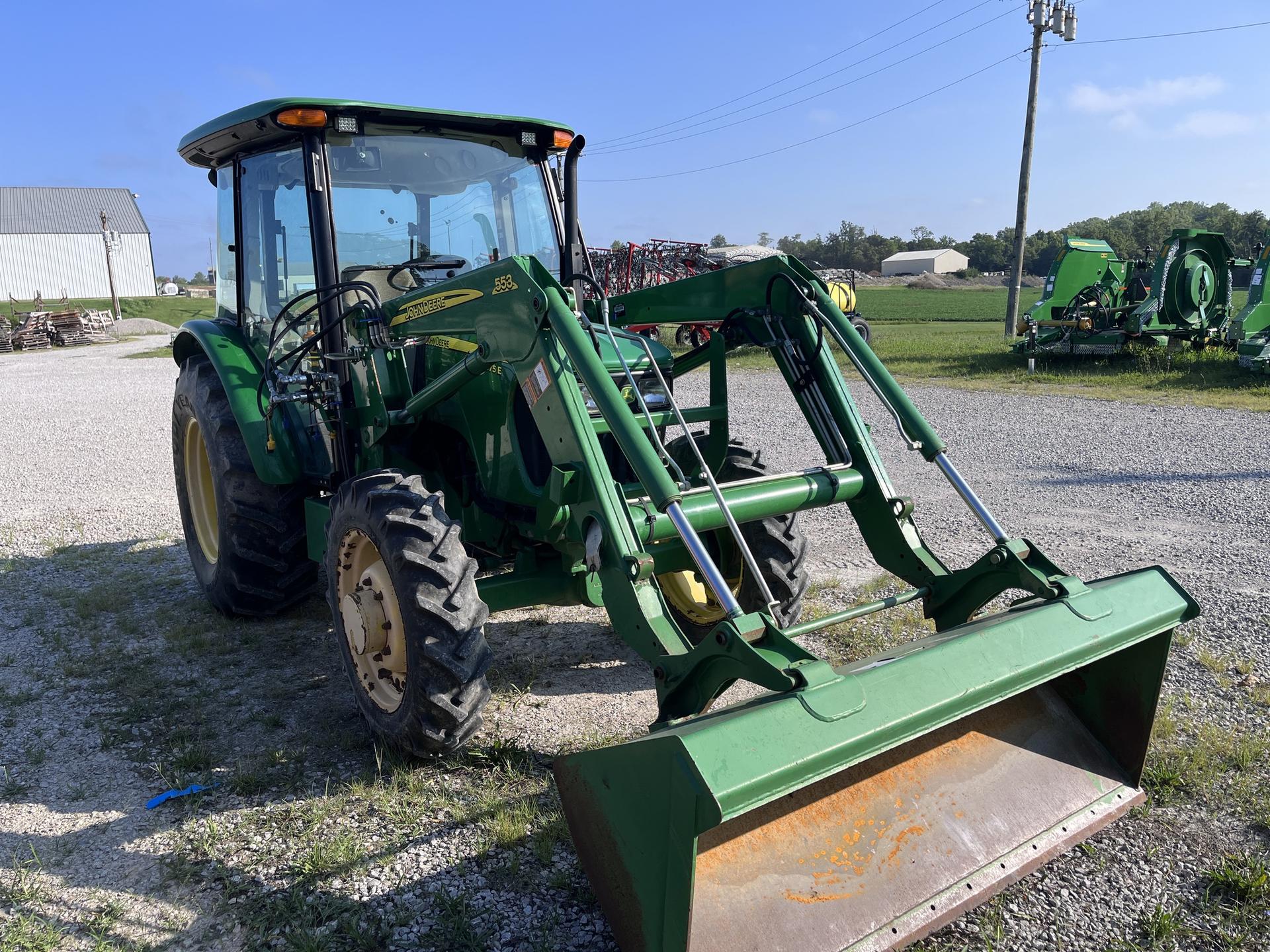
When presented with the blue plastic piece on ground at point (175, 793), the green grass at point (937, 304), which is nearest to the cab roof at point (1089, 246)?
the green grass at point (937, 304)

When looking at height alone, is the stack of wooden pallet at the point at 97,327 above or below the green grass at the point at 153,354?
above

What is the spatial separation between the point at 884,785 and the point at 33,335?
31.5 meters

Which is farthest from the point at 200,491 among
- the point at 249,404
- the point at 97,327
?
the point at 97,327

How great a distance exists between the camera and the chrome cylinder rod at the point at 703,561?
265cm

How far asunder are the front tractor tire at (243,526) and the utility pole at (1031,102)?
62.6ft

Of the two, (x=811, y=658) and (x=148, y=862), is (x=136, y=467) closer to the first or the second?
(x=148, y=862)

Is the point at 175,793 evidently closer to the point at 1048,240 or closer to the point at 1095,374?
the point at 1095,374

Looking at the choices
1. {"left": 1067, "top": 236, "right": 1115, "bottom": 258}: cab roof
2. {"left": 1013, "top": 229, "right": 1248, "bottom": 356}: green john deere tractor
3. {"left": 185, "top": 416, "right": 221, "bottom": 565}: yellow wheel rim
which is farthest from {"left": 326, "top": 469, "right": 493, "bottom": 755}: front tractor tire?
Result: {"left": 1067, "top": 236, "right": 1115, "bottom": 258}: cab roof

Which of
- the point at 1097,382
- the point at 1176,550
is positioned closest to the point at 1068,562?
the point at 1176,550

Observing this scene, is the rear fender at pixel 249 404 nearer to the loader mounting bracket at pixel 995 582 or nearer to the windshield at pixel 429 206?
the windshield at pixel 429 206

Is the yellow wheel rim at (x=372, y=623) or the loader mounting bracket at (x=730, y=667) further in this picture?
the yellow wheel rim at (x=372, y=623)

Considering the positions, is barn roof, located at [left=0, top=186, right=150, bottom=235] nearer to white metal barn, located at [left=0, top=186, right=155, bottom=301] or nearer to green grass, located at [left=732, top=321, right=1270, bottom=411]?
white metal barn, located at [left=0, top=186, right=155, bottom=301]

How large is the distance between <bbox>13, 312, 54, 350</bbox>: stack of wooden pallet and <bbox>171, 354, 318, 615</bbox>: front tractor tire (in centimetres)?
2706

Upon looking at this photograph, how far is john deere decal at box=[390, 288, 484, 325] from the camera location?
362 cm
